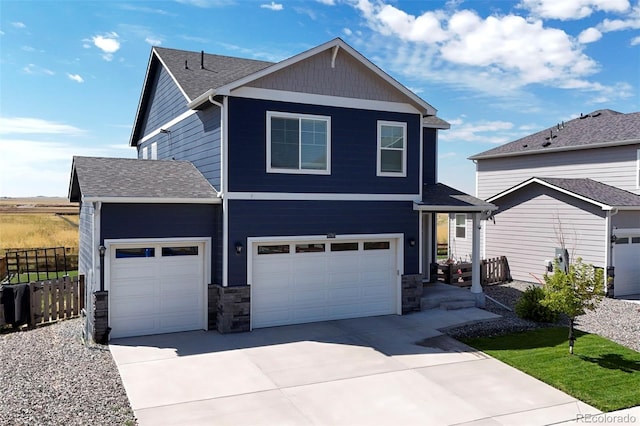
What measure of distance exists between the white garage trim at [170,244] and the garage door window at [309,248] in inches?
88.4

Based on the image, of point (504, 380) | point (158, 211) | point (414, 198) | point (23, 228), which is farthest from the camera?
point (23, 228)

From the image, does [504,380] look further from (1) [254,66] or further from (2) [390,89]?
(1) [254,66]

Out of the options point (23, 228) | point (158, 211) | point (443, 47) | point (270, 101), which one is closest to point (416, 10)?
point (443, 47)

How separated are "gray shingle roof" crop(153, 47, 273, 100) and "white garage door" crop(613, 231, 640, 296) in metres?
13.6

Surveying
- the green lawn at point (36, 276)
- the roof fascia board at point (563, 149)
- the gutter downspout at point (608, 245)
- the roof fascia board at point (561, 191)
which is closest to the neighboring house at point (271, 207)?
the roof fascia board at point (561, 191)

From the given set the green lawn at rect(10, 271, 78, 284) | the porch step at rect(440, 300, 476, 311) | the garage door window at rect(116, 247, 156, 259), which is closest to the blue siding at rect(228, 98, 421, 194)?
the garage door window at rect(116, 247, 156, 259)

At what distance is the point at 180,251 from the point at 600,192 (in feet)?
49.9

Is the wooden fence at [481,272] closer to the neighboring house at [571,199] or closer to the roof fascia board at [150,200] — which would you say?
the neighboring house at [571,199]

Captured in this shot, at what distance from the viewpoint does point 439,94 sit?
70.1 ft

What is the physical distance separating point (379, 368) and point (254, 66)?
11.3m

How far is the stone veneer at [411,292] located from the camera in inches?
537

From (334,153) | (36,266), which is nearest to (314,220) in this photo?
(334,153)

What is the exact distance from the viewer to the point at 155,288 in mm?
11391

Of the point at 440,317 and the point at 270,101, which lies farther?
the point at 440,317
